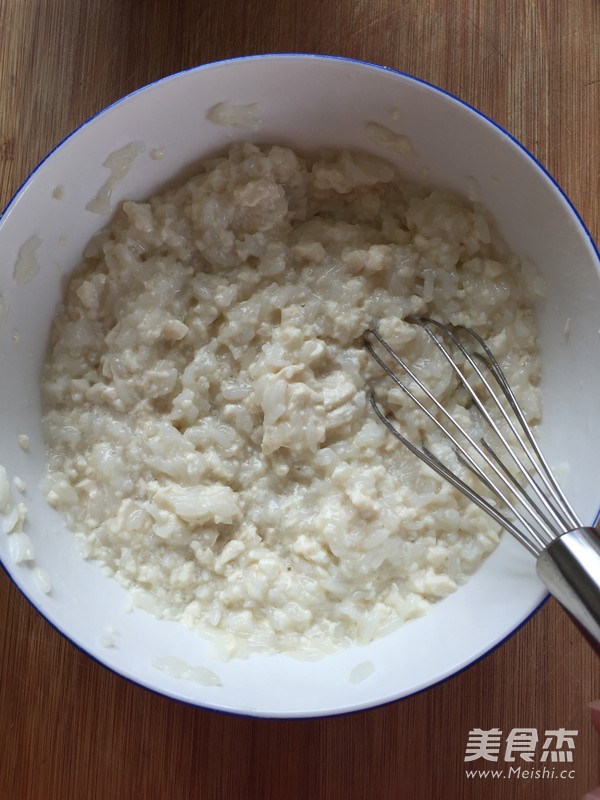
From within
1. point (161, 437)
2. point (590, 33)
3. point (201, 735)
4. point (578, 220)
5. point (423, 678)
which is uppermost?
point (590, 33)

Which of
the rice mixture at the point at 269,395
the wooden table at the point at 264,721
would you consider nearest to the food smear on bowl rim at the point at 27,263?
the rice mixture at the point at 269,395

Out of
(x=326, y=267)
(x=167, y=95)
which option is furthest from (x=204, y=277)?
(x=167, y=95)

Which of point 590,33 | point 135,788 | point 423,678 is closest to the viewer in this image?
point 423,678

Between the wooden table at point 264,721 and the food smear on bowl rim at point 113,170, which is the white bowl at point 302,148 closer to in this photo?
the food smear on bowl rim at point 113,170

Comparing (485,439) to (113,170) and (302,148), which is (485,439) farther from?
(113,170)

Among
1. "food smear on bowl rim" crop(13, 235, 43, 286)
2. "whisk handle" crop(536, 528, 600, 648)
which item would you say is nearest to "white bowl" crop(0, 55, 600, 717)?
"food smear on bowl rim" crop(13, 235, 43, 286)

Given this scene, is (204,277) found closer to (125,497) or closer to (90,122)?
(90,122)

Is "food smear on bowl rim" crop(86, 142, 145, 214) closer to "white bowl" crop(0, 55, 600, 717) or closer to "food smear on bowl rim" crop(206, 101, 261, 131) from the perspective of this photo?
"white bowl" crop(0, 55, 600, 717)
